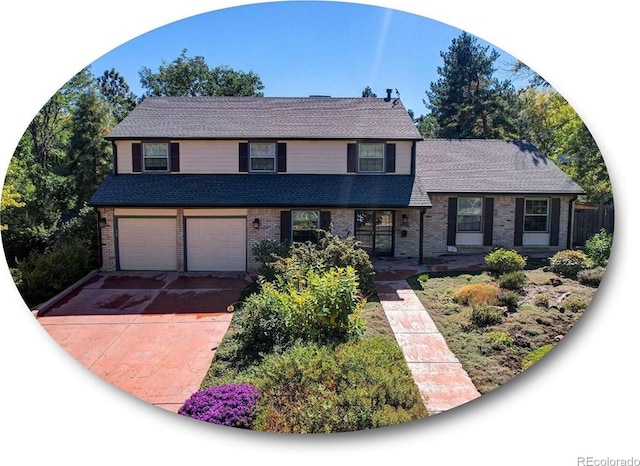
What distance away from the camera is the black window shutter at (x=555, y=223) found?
839cm

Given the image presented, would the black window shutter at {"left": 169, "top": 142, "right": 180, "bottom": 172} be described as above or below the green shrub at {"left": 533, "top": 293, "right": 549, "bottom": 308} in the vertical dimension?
above

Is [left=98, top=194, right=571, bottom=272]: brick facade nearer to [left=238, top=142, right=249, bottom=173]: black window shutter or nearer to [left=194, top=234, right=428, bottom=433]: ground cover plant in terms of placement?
[left=238, top=142, right=249, bottom=173]: black window shutter

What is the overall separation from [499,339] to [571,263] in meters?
1.96

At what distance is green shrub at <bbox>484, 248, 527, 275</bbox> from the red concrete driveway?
480 centimetres

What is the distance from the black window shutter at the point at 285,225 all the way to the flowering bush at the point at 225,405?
6512mm

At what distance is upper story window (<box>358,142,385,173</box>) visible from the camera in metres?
11.8

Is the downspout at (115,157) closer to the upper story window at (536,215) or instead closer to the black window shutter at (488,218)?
the black window shutter at (488,218)

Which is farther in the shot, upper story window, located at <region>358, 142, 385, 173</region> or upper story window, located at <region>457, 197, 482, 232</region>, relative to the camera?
upper story window, located at <region>358, 142, 385, 173</region>

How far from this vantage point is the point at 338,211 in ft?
37.1

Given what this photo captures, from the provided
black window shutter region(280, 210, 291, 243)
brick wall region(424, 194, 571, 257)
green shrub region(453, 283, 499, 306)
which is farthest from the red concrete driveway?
brick wall region(424, 194, 571, 257)

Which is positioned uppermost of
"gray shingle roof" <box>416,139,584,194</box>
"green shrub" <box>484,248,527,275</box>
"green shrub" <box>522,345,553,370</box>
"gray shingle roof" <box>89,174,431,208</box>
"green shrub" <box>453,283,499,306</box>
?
"gray shingle roof" <box>416,139,584,194</box>

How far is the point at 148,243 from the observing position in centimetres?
1087

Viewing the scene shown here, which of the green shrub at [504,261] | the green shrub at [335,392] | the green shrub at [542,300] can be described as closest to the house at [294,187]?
the green shrub at [504,261]

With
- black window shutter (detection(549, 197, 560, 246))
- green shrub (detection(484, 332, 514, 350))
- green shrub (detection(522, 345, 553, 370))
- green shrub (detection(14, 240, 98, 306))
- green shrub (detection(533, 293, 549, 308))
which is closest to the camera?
green shrub (detection(522, 345, 553, 370))
